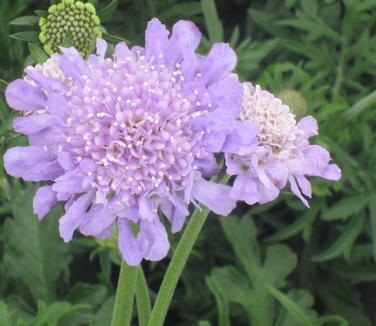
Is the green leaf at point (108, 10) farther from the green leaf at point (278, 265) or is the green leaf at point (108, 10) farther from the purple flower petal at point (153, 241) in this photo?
the green leaf at point (278, 265)

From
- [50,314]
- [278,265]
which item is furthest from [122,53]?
[278,265]

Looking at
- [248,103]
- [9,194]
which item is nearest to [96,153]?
[248,103]

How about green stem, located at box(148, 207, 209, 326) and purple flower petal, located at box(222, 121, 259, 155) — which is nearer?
purple flower petal, located at box(222, 121, 259, 155)

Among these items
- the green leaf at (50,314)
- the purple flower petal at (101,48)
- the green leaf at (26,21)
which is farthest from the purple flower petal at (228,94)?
the green leaf at (50,314)

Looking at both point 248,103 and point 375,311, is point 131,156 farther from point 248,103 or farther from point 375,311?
point 375,311

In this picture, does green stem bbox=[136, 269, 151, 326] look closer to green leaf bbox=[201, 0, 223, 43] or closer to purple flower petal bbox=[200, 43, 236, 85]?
purple flower petal bbox=[200, 43, 236, 85]

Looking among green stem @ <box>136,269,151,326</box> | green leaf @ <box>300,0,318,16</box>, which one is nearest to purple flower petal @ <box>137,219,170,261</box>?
green stem @ <box>136,269,151,326</box>

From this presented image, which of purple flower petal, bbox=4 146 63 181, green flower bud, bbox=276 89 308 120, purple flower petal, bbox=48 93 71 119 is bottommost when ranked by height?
green flower bud, bbox=276 89 308 120
